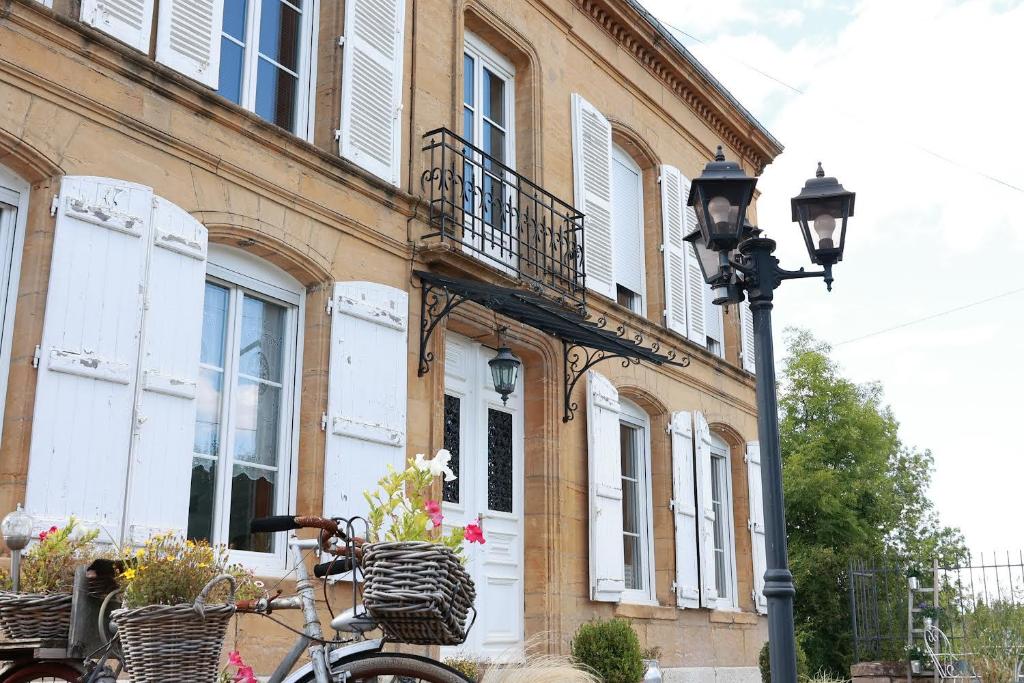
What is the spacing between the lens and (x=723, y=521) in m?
12.8

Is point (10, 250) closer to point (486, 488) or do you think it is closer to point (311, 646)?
point (311, 646)

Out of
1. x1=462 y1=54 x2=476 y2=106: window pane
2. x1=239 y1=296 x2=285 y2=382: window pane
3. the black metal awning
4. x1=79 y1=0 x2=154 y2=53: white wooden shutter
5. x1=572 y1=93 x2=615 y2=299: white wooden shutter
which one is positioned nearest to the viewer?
x1=79 y1=0 x2=154 y2=53: white wooden shutter

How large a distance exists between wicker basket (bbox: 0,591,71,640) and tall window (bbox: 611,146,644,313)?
26.6ft

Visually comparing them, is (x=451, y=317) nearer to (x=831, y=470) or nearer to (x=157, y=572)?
(x=157, y=572)

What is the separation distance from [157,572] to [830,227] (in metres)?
3.73

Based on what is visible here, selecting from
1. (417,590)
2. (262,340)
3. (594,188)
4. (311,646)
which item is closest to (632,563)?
(594,188)

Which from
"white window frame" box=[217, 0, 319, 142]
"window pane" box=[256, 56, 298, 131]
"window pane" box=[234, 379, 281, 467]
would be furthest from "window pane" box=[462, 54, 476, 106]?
"window pane" box=[234, 379, 281, 467]

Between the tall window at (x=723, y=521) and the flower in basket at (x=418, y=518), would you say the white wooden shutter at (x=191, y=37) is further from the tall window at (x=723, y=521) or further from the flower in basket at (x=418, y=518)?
the tall window at (x=723, y=521)

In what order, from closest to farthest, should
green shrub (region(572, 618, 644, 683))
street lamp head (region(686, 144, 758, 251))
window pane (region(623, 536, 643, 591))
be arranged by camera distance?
street lamp head (region(686, 144, 758, 251)) < green shrub (region(572, 618, 644, 683)) < window pane (region(623, 536, 643, 591))

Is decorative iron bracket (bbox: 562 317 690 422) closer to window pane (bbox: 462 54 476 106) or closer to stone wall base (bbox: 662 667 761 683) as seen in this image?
window pane (bbox: 462 54 476 106)

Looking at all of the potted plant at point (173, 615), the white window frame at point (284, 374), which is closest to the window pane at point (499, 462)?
the white window frame at point (284, 374)

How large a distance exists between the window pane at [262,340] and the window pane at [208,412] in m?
0.24

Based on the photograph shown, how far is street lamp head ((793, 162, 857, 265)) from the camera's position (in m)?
5.44

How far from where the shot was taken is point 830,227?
17.9ft
